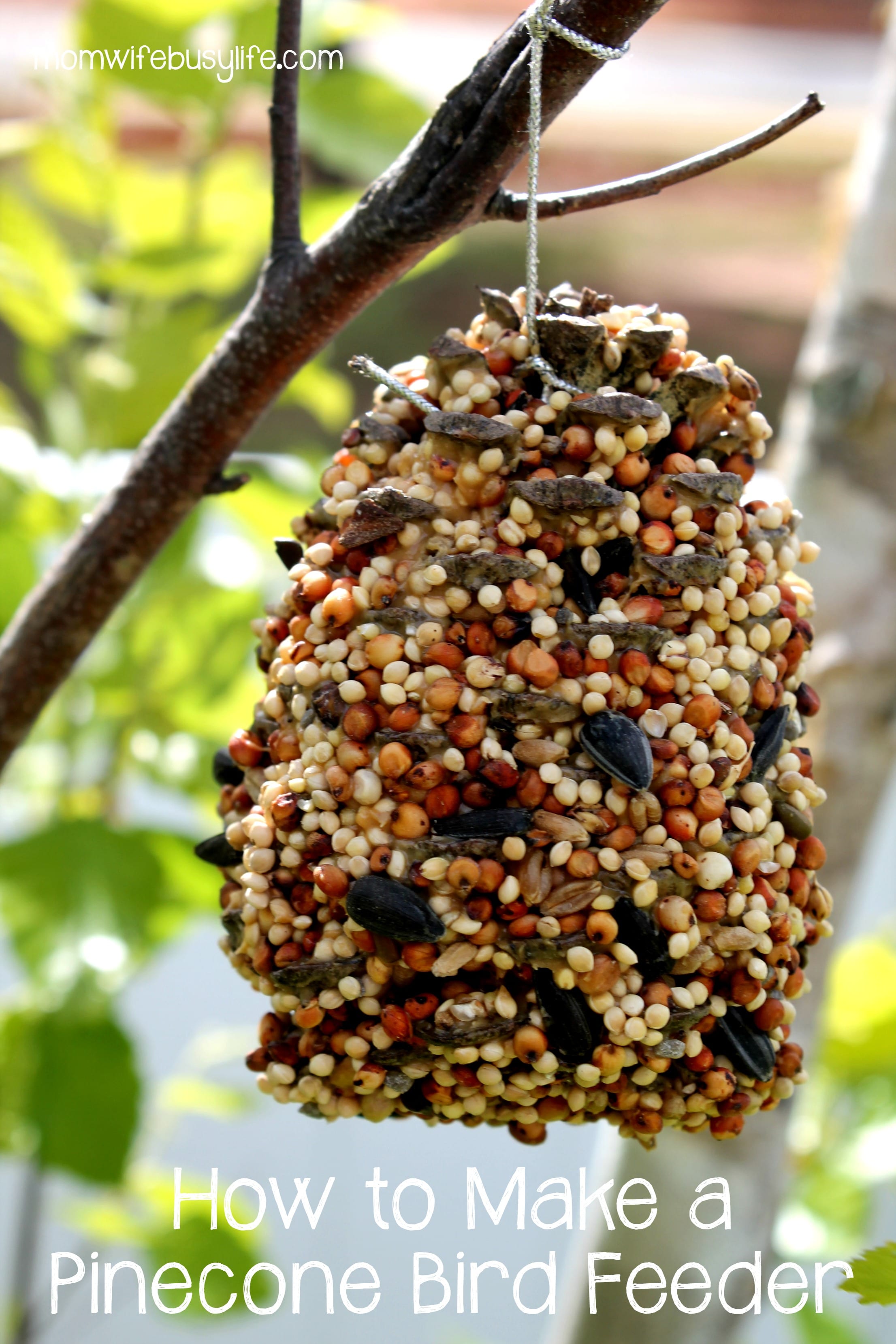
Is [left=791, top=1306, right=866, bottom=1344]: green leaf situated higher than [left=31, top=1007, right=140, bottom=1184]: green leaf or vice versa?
[left=31, top=1007, right=140, bottom=1184]: green leaf

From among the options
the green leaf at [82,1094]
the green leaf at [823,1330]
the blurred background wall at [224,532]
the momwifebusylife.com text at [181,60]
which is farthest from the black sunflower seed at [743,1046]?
the green leaf at [823,1330]

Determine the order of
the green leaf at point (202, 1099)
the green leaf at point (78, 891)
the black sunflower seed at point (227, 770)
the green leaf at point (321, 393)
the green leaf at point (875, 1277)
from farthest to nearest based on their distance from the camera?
the green leaf at point (202, 1099) → the green leaf at point (321, 393) → the green leaf at point (78, 891) → the black sunflower seed at point (227, 770) → the green leaf at point (875, 1277)

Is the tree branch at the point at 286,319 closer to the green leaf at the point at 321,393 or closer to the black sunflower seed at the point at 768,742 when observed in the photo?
the black sunflower seed at the point at 768,742

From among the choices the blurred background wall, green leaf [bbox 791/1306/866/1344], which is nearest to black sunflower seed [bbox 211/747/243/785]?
the blurred background wall

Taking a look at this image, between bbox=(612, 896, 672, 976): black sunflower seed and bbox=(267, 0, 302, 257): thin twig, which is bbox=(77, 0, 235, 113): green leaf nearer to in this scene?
bbox=(267, 0, 302, 257): thin twig

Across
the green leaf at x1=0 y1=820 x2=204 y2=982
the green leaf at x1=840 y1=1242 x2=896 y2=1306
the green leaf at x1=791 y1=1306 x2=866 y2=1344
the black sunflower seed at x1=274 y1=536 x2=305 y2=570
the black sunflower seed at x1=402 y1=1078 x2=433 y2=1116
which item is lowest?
the green leaf at x1=840 y1=1242 x2=896 y2=1306

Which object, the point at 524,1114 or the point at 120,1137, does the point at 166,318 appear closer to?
the point at 120,1137

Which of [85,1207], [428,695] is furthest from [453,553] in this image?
[85,1207]
